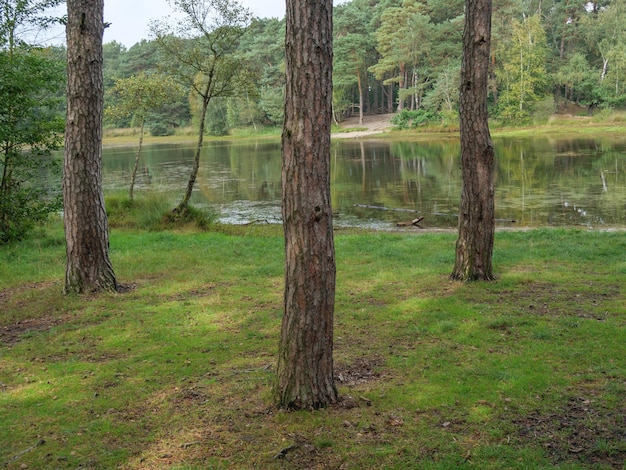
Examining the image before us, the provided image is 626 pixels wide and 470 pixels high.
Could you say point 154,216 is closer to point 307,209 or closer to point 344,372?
point 344,372

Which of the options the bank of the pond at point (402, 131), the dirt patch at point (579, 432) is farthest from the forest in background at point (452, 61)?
the dirt patch at point (579, 432)

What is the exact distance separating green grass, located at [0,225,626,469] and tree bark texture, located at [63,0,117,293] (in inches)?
22.0

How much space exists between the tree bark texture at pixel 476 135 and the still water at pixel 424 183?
27.6 ft

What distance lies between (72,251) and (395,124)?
53.8 metres

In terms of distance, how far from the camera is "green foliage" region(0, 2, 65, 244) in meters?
10.5

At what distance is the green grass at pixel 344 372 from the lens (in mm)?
3463

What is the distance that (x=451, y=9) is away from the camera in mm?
62000

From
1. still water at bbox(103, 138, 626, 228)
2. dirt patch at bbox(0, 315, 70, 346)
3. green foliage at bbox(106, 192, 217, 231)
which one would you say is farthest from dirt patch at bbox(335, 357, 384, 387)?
still water at bbox(103, 138, 626, 228)

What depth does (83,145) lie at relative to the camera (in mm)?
7039

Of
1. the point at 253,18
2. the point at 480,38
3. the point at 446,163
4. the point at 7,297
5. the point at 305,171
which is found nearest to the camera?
the point at 305,171

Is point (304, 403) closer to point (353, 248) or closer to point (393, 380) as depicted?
point (393, 380)

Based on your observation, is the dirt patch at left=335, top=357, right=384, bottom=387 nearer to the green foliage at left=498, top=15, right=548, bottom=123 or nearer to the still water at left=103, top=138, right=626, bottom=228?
the still water at left=103, top=138, right=626, bottom=228

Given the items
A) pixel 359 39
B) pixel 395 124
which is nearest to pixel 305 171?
pixel 395 124

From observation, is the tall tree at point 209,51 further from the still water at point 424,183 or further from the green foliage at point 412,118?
the green foliage at point 412,118
